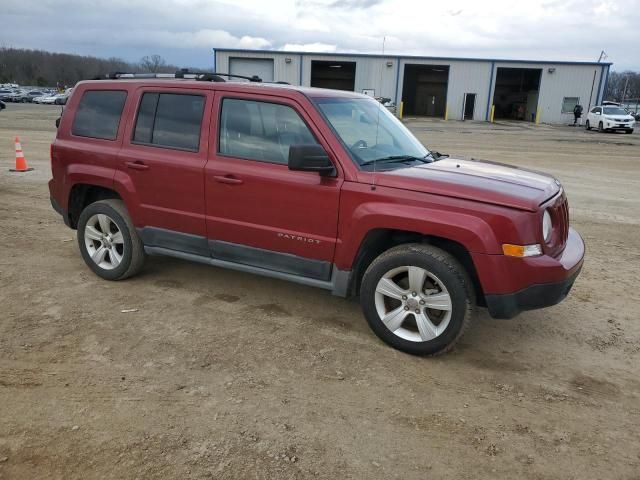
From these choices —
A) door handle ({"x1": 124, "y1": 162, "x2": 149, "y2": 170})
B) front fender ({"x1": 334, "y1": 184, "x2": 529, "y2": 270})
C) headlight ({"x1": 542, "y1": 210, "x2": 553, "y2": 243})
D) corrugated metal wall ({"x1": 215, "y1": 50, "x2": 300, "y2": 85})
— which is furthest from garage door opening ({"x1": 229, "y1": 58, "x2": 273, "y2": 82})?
headlight ({"x1": 542, "y1": 210, "x2": 553, "y2": 243})

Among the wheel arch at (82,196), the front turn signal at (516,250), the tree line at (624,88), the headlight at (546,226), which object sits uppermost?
the tree line at (624,88)

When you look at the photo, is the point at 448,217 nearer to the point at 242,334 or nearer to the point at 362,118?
the point at 362,118

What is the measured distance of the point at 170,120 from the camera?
477cm

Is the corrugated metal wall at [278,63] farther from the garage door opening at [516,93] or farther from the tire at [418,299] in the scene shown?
the tire at [418,299]

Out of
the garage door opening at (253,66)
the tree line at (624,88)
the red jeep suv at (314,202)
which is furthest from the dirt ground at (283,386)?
the tree line at (624,88)

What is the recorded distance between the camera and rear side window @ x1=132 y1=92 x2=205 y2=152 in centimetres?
465

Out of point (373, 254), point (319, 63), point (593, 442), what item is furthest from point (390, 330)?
point (319, 63)

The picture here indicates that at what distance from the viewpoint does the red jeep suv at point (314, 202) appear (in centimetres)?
366

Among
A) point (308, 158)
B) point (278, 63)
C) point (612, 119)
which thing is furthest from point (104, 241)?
point (278, 63)

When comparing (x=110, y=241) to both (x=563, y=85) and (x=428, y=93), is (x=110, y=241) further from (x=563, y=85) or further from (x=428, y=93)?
(x=428, y=93)

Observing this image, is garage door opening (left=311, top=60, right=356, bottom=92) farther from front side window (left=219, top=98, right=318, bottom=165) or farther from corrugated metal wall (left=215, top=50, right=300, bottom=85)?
front side window (left=219, top=98, right=318, bottom=165)

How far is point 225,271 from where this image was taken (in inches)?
225

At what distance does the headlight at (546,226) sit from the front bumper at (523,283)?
0.50 ft

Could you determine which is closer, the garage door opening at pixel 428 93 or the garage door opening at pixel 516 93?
the garage door opening at pixel 516 93
